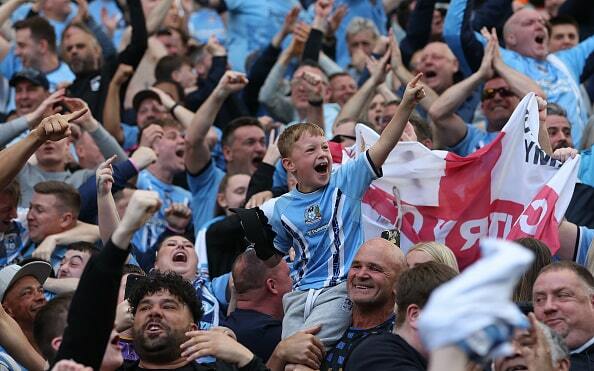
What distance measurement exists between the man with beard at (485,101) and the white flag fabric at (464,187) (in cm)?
145

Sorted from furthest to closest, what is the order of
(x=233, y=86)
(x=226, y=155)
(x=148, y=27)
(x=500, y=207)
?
(x=148, y=27), (x=226, y=155), (x=233, y=86), (x=500, y=207)

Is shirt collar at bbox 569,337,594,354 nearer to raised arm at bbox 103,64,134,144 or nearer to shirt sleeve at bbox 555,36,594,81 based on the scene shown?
shirt sleeve at bbox 555,36,594,81

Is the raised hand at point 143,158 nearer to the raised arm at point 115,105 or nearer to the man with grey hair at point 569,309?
the raised arm at point 115,105

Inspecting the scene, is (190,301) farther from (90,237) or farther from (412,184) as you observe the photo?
(90,237)

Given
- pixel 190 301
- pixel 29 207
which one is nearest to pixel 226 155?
pixel 29 207

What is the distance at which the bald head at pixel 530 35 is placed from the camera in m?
11.9

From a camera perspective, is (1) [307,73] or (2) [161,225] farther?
(1) [307,73]

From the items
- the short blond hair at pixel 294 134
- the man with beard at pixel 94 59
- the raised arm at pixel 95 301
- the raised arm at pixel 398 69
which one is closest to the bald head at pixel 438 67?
the raised arm at pixel 398 69

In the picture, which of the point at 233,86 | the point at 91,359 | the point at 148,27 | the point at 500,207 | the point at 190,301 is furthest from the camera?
the point at 148,27

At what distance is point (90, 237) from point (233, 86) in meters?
1.67

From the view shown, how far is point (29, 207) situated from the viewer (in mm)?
10570

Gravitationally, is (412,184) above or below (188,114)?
above

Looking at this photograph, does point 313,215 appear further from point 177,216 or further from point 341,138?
point 177,216

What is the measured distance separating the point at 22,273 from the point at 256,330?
1.39 meters
